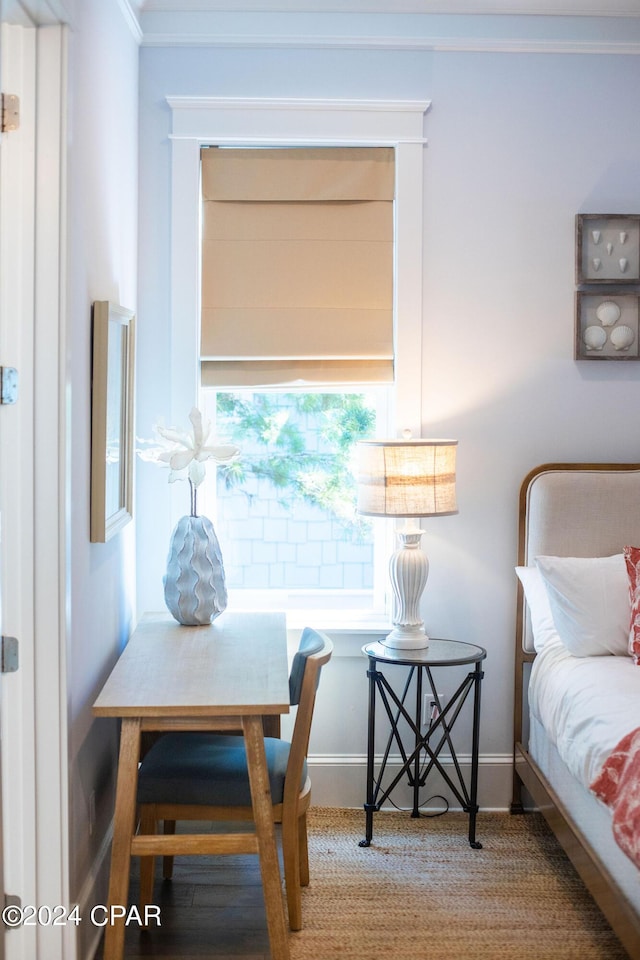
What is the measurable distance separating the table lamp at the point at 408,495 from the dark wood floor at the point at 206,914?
36.1 inches

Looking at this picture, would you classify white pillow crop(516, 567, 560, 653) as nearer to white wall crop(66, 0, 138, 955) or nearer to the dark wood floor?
the dark wood floor

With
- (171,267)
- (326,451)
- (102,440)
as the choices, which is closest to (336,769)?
(326,451)

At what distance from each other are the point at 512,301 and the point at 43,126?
1894 mm

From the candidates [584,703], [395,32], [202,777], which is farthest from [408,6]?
[202,777]

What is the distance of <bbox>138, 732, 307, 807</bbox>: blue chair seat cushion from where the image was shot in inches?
98.0

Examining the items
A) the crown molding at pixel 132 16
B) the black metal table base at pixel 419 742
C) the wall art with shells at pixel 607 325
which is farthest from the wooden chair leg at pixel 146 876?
the crown molding at pixel 132 16

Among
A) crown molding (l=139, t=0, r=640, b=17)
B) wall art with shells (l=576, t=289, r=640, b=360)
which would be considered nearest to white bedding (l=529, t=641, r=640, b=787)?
wall art with shells (l=576, t=289, r=640, b=360)

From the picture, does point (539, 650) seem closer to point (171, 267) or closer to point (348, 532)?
point (348, 532)

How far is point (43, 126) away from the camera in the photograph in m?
2.18

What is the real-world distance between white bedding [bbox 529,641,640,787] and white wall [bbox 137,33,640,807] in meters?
0.45

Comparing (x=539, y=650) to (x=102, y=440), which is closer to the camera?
(x=102, y=440)

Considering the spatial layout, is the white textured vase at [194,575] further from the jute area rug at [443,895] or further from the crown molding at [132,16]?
the crown molding at [132,16]

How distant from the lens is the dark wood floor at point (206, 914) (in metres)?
2.56

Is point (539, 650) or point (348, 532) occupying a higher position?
point (348, 532)
